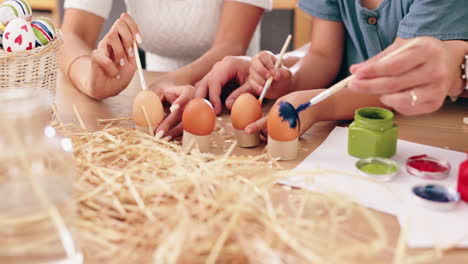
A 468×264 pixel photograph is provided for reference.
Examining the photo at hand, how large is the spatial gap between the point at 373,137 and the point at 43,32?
24.8 inches

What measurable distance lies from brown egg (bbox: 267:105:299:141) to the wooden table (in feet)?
0.14

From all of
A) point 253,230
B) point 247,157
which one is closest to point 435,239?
point 253,230

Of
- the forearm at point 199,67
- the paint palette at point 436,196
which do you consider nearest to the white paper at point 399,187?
the paint palette at point 436,196

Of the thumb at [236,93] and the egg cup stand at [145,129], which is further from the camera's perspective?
the thumb at [236,93]

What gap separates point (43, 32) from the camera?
93 cm

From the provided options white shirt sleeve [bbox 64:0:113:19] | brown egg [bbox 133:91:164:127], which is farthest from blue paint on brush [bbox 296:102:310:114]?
white shirt sleeve [bbox 64:0:113:19]

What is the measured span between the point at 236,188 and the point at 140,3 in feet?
3.31

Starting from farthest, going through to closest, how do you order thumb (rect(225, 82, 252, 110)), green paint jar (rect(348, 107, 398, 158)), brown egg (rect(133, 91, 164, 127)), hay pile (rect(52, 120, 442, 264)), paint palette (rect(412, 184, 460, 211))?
thumb (rect(225, 82, 252, 110))
brown egg (rect(133, 91, 164, 127))
green paint jar (rect(348, 107, 398, 158))
paint palette (rect(412, 184, 460, 211))
hay pile (rect(52, 120, 442, 264))

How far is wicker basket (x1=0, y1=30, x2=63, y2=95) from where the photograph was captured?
876 millimetres

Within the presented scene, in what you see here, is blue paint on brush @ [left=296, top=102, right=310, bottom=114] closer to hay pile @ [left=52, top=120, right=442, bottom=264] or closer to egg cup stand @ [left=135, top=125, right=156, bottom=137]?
hay pile @ [left=52, top=120, right=442, bottom=264]

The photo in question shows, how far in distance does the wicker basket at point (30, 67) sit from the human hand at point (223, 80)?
11.5 inches

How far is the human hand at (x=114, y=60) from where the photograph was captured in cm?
98

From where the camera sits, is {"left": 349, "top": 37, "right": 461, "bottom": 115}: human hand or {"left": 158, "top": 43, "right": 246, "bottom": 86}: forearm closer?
{"left": 349, "top": 37, "right": 461, "bottom": 115}: human hand

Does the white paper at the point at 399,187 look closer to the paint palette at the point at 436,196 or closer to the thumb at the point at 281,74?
the paint palette at the point at 436,196
